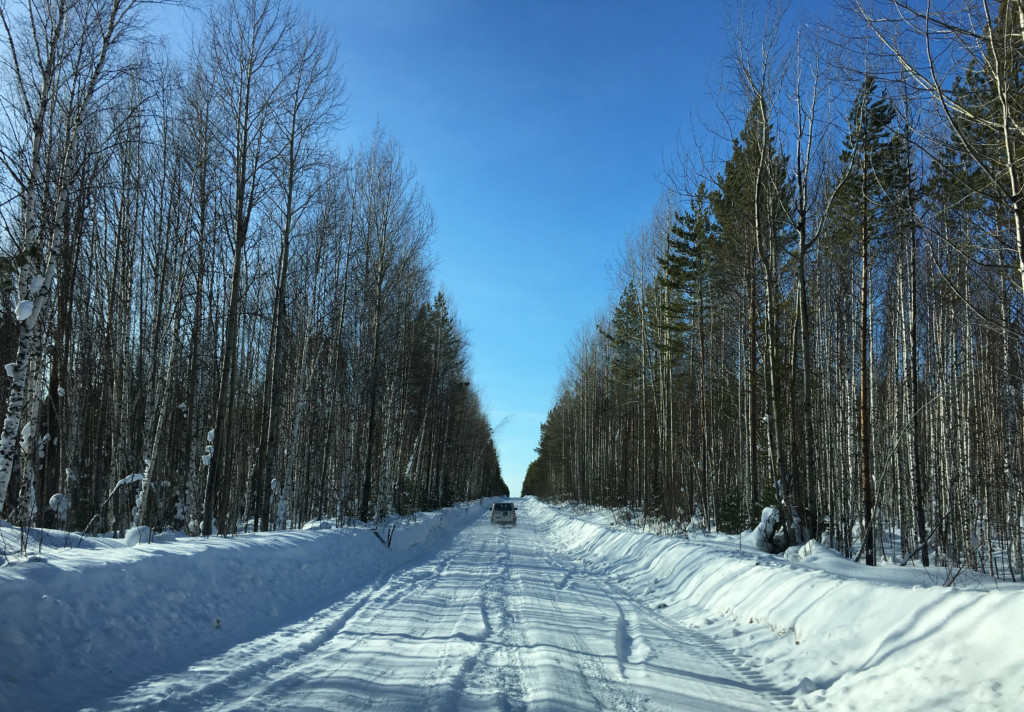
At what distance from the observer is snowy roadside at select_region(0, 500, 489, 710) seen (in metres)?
4.36

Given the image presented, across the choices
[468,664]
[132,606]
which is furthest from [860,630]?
[132,606]

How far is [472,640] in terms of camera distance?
627 centimetres

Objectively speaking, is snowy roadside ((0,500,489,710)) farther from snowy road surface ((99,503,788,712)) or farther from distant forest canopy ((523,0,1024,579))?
distant forest canopy ((523,0,1024,579))

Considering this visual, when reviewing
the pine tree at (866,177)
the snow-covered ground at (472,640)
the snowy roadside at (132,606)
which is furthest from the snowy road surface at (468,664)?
the pine tree at (866,177)

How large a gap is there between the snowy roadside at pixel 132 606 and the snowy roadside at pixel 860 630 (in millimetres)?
5677

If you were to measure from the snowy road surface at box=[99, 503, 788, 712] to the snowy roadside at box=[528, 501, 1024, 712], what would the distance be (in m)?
0.47

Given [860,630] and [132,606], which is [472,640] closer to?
[132,606]

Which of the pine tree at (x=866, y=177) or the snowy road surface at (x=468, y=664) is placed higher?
the pine tree at (x=866, y=177)

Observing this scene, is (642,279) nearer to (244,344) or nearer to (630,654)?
(244,344)

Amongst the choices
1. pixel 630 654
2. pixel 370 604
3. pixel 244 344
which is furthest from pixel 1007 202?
pixel 244 344

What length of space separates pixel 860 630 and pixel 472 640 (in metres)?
3.89

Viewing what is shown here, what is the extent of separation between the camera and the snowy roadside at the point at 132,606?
4.36 metres

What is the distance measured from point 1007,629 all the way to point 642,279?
88.5 feet

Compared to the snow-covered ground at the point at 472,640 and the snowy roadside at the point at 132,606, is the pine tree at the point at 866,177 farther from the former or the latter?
the snowy roadside at the point at 132,606
